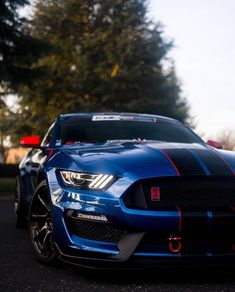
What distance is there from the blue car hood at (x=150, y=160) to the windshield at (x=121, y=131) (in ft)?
3.52

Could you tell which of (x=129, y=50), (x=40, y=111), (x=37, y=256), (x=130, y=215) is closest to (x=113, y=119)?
(x=37, y=256)

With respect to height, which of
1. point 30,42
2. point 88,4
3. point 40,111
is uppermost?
point 88,4

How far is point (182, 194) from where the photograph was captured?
410 cm

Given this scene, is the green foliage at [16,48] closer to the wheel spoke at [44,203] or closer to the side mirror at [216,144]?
the side mirror at [216,144]

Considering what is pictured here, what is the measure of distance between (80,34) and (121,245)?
1271 inches

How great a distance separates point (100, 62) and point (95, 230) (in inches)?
1203

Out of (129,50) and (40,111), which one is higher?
(129,50)

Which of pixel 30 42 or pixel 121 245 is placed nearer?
pixel 121 245

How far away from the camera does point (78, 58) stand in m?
33.8

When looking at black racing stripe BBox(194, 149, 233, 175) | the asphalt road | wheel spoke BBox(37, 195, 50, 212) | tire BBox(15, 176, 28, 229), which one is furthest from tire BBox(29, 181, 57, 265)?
tire BBox(15, 176, 28, 229)

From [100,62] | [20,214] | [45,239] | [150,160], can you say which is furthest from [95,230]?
[100,62]

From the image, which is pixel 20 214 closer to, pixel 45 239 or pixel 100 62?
pixel 45 239

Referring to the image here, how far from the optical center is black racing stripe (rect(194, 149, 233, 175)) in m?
4.26

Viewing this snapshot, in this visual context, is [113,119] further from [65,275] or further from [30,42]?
[30,42]
